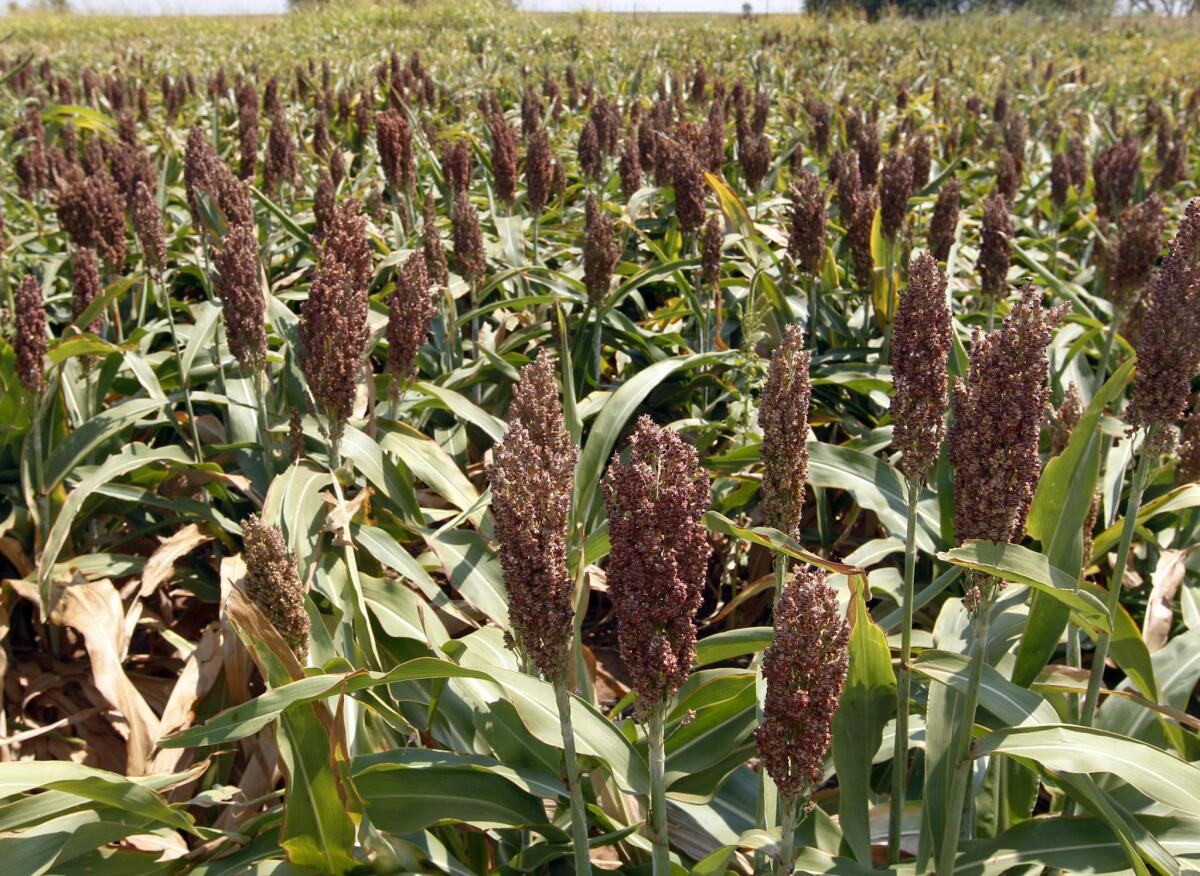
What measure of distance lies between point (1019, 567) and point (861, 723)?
60 centimetres

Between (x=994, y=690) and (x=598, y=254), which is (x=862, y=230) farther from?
(x=994, y=690)

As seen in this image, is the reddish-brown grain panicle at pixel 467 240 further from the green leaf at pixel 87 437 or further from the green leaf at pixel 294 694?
the green leaf at pixel 294 694

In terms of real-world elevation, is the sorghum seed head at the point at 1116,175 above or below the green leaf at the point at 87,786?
above

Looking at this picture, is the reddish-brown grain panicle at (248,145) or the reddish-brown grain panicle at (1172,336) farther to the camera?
the reddish-brown grain panicle at (248,145)

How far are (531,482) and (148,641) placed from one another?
2780mm

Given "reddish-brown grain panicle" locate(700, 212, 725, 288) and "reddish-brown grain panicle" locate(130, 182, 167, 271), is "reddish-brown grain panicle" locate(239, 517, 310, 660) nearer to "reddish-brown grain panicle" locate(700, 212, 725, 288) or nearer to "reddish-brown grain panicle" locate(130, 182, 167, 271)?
"reddish-brown grain panicle" locate(130, 182, 167, 271)

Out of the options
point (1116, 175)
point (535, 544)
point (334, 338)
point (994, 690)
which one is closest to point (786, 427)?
point (535, 544)

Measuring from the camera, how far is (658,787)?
1.60m

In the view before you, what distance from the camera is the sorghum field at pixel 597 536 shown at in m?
1.61

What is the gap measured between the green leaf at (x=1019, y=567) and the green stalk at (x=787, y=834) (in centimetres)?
44

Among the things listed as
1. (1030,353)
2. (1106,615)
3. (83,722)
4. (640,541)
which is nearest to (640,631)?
(640,541)

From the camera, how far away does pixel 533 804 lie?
2.08 metres

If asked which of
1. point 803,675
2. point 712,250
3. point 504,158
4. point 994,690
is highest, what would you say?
point 504,158

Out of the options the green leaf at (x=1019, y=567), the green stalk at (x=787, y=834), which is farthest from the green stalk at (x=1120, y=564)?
the green stalk at (x=787, y=834)
